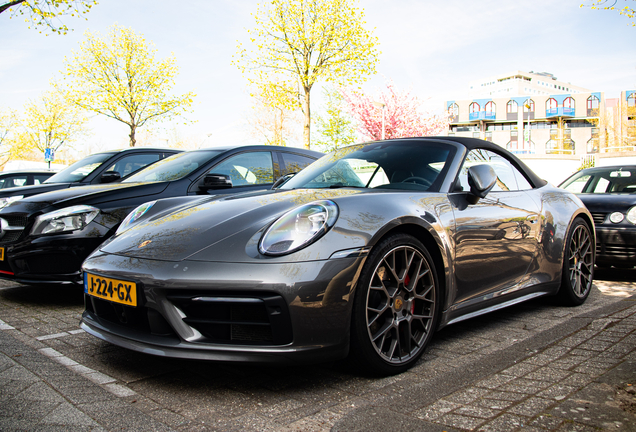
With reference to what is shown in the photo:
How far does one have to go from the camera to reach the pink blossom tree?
126 feet

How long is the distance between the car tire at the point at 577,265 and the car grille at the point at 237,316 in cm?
284

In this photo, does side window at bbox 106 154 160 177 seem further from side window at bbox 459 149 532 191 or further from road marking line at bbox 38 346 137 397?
side window at bbox 459 149 532 191

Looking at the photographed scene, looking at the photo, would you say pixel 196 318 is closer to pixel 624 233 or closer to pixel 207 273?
pixel 207 273

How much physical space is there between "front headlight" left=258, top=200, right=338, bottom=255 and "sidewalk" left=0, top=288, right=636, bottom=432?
704 millimetres

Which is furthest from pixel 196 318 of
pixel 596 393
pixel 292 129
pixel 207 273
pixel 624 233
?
pixel 292 129

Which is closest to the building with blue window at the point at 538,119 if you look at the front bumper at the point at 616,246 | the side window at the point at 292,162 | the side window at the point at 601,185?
the side window at the point at 601,185

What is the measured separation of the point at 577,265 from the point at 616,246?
1497 millimetres

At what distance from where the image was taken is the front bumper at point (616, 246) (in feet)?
17.0

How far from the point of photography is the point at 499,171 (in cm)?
360

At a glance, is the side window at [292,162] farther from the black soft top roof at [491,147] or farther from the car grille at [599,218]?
the car grille at [599,218]

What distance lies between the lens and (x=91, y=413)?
1.96 meters

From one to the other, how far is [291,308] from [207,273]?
0.40 m

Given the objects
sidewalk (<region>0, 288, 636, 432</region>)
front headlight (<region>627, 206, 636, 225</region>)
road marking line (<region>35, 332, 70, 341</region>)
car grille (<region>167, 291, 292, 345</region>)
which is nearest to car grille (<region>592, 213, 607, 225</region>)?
front headlight (<region>627, 206, 636, 225</region>)

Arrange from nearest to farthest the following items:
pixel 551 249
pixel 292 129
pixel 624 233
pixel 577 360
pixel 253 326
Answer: pixel 253 326
pixel 577 360
pixel 551 249
pixel 624 233
pixel 292 129
